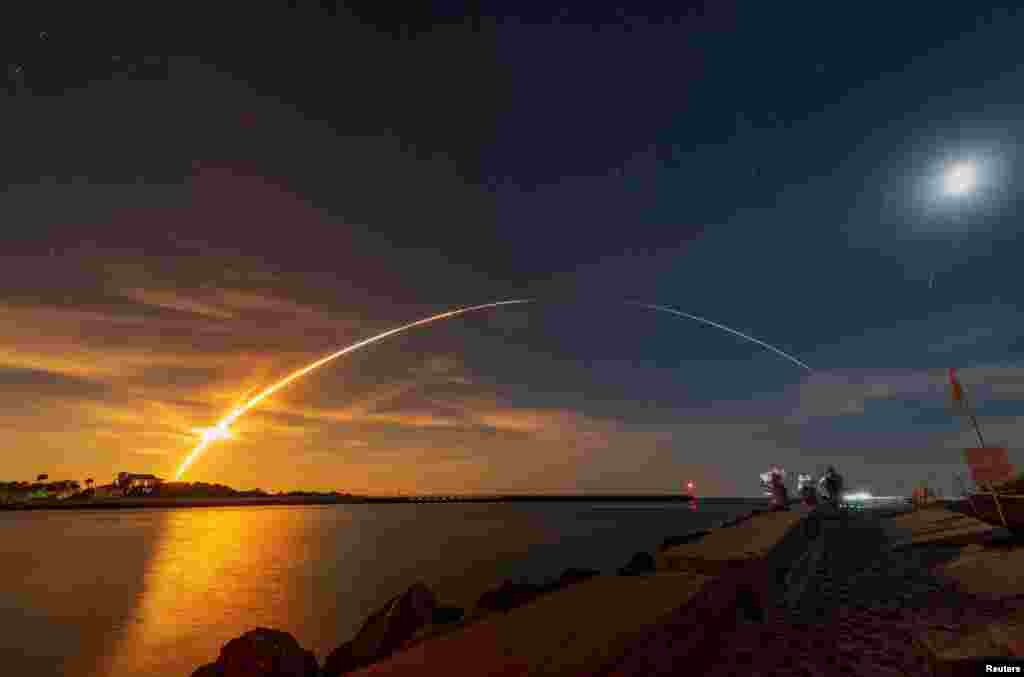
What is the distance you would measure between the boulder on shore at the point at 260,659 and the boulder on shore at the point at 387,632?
5.72ft

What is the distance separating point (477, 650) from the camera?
20.0ft

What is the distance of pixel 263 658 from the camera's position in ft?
36.3

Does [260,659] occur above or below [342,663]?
above

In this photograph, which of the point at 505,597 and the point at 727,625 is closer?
the point at 727,625

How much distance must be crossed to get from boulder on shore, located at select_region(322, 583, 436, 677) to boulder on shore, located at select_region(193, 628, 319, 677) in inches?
68.7

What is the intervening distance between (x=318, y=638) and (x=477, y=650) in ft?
70.9

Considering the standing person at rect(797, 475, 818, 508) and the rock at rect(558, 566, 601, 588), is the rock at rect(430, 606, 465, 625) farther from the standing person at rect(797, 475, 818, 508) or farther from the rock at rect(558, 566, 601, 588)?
the standing person at rect(797, 475, 818, 508)

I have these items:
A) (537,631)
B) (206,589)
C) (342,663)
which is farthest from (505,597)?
(206,589)

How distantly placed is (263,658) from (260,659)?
0.06 m

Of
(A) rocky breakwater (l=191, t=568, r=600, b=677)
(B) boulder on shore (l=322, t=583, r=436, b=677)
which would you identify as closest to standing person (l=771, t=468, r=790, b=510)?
(A) rocky breakwater (l=191, t=568, r=600, b=677)

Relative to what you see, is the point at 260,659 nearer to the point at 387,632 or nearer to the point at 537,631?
the point at 387,632

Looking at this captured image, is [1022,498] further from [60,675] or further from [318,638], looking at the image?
[60,675]

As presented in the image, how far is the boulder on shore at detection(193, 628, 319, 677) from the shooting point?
422 inches

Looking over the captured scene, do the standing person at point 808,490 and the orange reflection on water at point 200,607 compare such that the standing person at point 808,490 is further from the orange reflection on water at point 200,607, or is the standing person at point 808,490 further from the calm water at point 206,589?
the orange reflection on water at point 200,607
